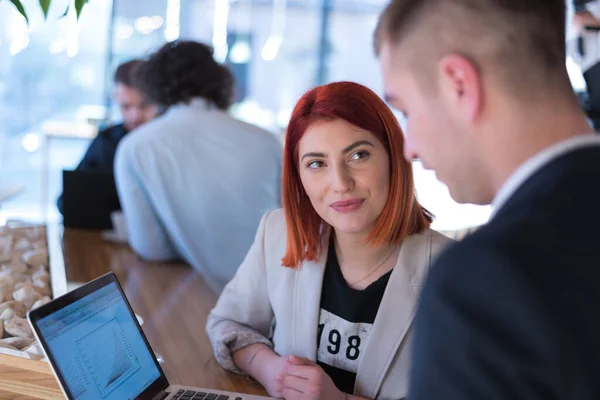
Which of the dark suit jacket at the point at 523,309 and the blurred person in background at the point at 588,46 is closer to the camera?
the dark suit jacket at the point at 523,309

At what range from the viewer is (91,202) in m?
2.96

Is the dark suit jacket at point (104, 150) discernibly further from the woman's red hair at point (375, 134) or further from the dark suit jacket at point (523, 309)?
the dark suit jacket at point (523, 309)

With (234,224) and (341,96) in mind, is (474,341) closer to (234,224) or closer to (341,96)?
(341,96)

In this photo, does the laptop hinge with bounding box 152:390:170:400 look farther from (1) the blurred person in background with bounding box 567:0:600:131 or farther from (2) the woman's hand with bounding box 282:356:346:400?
(1) the blurred person in background with bounding box 567:0:600:131

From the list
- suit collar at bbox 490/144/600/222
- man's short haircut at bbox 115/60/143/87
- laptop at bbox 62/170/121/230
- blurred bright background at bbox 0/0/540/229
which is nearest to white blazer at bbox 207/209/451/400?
suit collar at bbox 490/144/600/222

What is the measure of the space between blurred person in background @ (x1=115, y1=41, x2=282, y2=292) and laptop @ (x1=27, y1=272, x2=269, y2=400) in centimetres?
130

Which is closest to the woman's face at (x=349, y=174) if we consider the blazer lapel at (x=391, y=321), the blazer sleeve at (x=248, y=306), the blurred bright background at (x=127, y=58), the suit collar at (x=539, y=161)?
the blazer lapel at (x=391, y=321)

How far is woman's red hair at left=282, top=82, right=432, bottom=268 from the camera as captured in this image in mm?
1439

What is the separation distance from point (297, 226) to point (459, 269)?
3.22 feet

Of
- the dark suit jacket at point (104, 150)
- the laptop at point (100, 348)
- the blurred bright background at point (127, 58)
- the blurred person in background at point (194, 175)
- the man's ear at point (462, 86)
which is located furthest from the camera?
the blurred bright background at point (127, 58)

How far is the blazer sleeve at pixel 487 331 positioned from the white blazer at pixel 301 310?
0.80 metres

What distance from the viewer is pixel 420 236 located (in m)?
1.52

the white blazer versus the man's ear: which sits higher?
the man's ear

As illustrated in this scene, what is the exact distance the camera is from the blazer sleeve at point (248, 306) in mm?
1589
